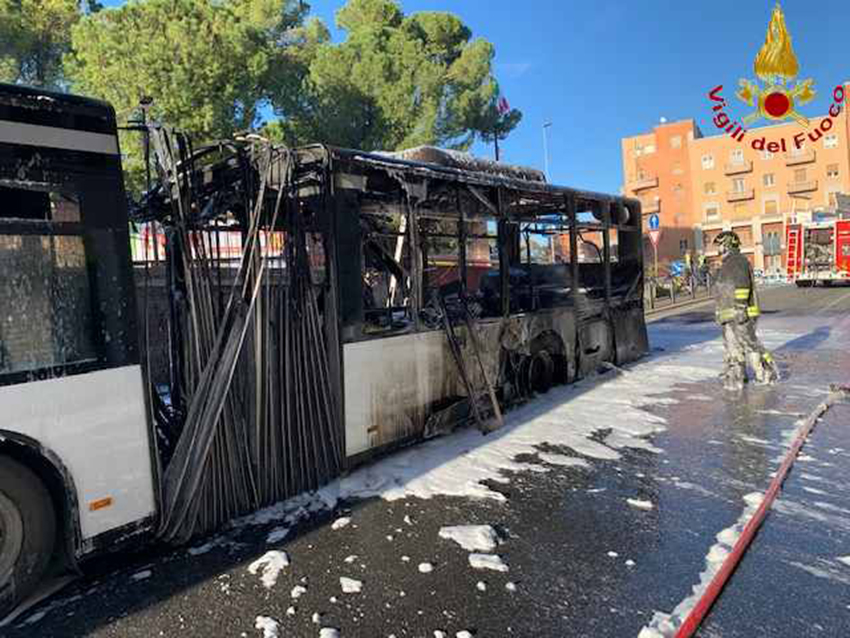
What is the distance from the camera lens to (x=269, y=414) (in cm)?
438

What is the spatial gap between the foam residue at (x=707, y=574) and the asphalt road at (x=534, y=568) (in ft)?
0.16

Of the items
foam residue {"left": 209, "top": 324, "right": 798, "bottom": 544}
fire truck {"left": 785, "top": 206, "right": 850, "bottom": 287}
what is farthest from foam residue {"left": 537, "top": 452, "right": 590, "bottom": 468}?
fire truck {"left": 785, "top": 206, "right": 850, "bottom": 287}

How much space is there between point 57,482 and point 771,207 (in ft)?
222

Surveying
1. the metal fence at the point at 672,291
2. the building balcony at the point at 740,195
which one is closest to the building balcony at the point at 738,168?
the building balcony at the point at 740,195

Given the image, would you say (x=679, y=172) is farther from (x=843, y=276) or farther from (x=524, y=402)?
(x=524, y=402)

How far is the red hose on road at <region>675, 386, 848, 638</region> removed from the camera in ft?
9.10

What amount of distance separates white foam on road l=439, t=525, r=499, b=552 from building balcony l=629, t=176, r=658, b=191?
6876 cm

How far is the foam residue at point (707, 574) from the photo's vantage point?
275cm

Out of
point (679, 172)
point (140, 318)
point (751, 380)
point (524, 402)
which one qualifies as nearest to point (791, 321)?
point (751, 380)

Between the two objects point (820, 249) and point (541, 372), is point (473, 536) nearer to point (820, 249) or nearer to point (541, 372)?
point (541, 372)

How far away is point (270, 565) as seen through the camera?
354 cm

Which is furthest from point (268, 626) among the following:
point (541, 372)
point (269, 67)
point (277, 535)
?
point (269, 67)

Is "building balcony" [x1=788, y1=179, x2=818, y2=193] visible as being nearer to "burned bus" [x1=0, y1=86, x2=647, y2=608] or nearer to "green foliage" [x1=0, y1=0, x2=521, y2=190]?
"green foliage" [x1=0, y1=0, x2=521, y2=190]

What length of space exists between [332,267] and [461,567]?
2.41 meters
